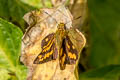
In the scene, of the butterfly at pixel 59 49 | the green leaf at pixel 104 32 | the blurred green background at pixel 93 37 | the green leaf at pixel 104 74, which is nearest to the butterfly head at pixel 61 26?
the butterfly at pixel 59 49

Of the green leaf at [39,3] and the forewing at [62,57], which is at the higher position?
the green leaf at [39,3]

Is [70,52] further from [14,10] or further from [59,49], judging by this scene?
[14,10]

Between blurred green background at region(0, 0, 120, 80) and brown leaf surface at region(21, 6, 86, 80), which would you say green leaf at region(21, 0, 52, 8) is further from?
brown leaf surface at region(21, 6, 86, 80)

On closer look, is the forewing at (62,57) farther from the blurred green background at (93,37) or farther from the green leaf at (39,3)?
the green leaf at (39,3)

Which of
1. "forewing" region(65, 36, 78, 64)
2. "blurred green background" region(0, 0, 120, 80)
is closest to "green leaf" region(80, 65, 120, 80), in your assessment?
"blurred green background" region(0, 0, 120, 80)

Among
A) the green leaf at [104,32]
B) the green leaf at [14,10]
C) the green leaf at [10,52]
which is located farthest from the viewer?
the green leaf at [104,32]

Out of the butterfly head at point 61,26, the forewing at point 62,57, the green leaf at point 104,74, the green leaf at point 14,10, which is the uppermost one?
the green leaf at point 14,10

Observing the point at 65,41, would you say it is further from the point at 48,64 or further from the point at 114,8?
the point at 114,8
